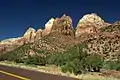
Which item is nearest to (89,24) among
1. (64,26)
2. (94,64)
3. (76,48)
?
(64,26)

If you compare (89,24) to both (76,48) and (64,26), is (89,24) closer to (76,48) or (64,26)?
(64,26)

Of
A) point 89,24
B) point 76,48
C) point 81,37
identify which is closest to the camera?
point 76,48

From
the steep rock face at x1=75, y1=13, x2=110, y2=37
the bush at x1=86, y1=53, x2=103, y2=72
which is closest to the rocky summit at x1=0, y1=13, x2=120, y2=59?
the steep rock face at x1=75, y1=13, x2=110, y2=37

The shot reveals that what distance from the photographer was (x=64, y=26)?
17800 cm

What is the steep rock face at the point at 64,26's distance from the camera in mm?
171875

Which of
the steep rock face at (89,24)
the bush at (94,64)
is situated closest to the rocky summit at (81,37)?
the steep rock face at (89,24)

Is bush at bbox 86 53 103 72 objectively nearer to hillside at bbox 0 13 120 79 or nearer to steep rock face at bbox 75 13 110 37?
hillside at bbox 0 13 120 79

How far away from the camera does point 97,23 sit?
192 m

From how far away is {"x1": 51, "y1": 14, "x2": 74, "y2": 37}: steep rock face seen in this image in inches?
6767

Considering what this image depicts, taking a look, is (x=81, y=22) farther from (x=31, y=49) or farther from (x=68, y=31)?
(x=31, y=49)

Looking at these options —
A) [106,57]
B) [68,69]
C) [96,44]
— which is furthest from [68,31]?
[68,69]

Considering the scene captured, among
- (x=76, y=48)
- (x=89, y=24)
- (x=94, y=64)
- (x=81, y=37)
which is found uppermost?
(x=89, y=24)

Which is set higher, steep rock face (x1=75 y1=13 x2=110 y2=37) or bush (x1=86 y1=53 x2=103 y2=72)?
steep rock face (x1=75 y1=13 x2=110 y2=37)

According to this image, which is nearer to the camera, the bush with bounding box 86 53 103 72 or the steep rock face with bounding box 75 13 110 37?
the bush with bounding box 86 53 103 72
